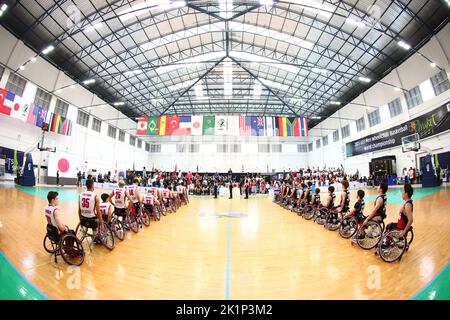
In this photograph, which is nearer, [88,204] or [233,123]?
[88,204]

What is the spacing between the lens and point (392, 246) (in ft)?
11.1

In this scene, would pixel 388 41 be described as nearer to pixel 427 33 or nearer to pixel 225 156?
pixel 427 33

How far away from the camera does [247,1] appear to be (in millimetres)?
14070

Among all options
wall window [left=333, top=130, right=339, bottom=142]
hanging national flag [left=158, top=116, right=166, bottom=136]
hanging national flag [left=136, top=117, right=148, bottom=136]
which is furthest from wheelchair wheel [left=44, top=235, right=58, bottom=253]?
wall window [left=333, top=130, right=339, bottom=142]

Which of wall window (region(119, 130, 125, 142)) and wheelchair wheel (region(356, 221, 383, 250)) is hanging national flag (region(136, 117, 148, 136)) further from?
wheelchair wheel (region(356, 221, 383, 250))

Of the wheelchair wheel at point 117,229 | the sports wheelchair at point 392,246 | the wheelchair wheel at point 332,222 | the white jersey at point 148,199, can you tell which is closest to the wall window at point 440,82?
the wheelchair wheel at point 332,222

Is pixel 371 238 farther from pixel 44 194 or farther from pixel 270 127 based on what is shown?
pixel 270 127

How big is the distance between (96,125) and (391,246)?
92.2 feet

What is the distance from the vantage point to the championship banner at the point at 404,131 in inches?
579

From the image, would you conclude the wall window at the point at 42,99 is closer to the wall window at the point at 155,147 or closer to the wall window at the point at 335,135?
the wall window at the point at 155,147

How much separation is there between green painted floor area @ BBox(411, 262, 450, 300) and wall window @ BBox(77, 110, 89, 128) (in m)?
26.8

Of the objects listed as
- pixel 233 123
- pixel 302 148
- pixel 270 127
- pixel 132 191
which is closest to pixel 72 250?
pixel 132 191

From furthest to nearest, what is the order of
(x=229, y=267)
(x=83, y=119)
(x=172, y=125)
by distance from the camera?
(x=83, y=119) < (x=172, y=125) < (x=229, y=267)

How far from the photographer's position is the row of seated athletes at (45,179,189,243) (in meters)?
3.15
